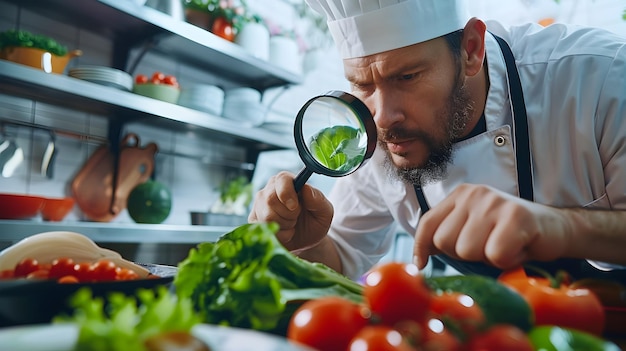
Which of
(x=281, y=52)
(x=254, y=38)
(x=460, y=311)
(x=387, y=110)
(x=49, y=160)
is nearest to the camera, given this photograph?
(x=460, y=311)

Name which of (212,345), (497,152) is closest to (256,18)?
(497,152)

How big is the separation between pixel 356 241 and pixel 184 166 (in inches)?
61.5

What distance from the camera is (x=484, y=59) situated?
1599 mm

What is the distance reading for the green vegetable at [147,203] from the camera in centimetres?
252

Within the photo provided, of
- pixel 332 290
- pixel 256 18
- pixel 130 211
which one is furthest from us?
pixel 256 18

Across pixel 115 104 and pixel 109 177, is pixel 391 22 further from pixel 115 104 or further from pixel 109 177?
pixel 109 177

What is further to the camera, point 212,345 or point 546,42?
point 546,42

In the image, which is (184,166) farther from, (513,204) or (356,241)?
(513,204)

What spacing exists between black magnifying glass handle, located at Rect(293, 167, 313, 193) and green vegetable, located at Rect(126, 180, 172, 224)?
1.46 m

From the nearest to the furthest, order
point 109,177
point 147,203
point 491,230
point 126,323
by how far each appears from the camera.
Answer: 1. point 126,323
2. point 491,230
3. point 147,203
4. point 109,177

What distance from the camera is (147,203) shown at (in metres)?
2.52

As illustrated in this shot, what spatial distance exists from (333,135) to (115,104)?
1423mm

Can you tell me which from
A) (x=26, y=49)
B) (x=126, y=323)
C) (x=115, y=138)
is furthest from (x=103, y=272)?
(x=115, y=138)

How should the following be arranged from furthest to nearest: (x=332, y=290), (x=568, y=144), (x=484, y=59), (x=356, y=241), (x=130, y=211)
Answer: (x=130, y=211) < (x=356, y=241) < (x=484, y=59) < (x=568, y=144) < (x=332, y=290)
